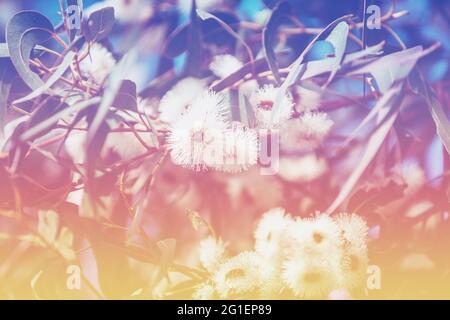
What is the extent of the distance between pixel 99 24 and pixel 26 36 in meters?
0.19

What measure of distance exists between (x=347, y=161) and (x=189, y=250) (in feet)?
1.58

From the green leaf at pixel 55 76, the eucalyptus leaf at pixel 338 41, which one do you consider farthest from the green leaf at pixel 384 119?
the green leaf at pixel 55 76

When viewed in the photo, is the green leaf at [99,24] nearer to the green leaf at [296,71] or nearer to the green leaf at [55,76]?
the green leaf at [55,76]

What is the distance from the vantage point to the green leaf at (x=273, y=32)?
1412 mm

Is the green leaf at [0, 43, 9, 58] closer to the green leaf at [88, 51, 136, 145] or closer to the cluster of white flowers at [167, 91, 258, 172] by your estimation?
the green leaf at [88, 51, 136, 145]

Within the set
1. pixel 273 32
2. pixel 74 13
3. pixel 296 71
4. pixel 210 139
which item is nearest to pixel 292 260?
pixel 210 139

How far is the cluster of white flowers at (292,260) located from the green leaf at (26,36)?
646 millimetres

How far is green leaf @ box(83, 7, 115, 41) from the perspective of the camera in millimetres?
1411

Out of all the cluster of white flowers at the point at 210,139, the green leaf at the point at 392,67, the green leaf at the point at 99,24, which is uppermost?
the green leaf at the point at 99,24

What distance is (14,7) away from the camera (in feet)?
4.75

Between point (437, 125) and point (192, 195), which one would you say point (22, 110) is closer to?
point (192, 195)

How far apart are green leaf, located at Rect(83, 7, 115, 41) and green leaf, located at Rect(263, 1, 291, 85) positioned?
1.33 ft

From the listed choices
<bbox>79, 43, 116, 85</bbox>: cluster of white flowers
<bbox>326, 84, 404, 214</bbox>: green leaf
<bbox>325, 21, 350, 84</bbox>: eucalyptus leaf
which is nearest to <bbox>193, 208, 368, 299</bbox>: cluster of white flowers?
<bbox>326, 84, 404, 214</bbox>: green leaf

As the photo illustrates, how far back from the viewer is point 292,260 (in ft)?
4.62
